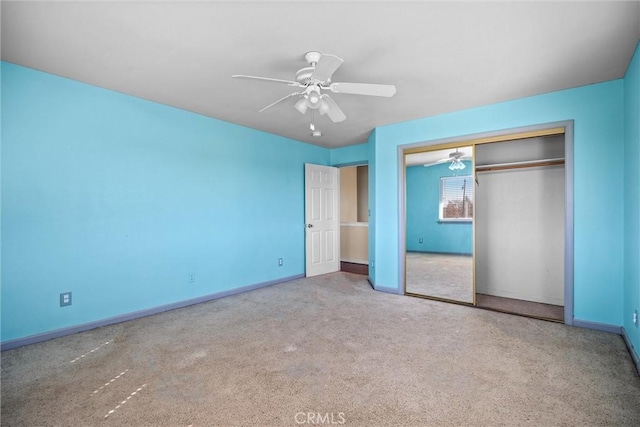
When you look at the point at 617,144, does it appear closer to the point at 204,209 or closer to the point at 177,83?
the point at 177,83

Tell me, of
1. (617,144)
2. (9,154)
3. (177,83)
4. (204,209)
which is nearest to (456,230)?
(617,144)

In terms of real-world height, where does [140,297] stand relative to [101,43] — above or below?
below

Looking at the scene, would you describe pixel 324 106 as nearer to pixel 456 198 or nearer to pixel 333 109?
pixel 333 109

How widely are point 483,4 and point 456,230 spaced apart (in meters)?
3.28

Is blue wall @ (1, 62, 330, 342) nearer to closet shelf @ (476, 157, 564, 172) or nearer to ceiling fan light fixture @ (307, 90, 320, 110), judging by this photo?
ceiling fan light fixture @ (307, 90, 320, 110)

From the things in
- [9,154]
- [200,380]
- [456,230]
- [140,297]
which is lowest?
[200,380]

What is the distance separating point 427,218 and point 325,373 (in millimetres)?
3446

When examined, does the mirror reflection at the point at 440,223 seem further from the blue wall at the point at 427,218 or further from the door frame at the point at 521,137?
the door frame at the point at 521,137

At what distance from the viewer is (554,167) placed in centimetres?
375

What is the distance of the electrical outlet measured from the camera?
2.89m

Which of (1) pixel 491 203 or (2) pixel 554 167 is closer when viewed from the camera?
(2) pixel 554 167

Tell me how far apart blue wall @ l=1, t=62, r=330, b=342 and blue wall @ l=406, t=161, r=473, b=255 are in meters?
2.40

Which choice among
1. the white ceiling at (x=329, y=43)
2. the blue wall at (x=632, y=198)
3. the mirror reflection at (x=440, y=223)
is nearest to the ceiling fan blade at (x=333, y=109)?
the white ceiling at (x=329, y=43)

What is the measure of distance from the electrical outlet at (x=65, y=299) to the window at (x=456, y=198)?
474cm
